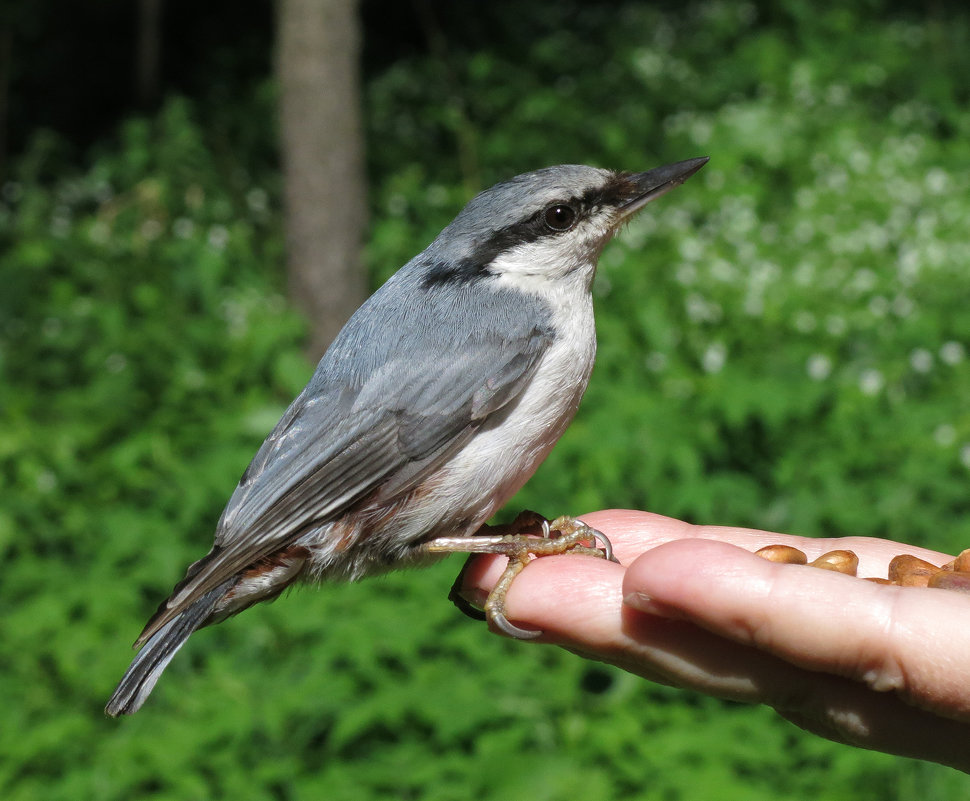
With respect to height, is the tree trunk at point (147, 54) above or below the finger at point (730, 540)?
above

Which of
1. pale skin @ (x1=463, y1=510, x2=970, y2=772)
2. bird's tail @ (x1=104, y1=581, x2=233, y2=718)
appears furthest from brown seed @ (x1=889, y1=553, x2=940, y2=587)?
bird's tail @ (x1=104, y1=581, x2=233, y2=718)

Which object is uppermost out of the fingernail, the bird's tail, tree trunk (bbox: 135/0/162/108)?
tree trunk (bbox: 135/0/162/108)

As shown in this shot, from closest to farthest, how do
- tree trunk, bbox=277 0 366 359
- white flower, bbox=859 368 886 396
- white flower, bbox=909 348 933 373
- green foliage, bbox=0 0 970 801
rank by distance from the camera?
green foliage, bbox=0 0 970 801 → white flower, bbox=859 368 886 396 → white flower, bbox=909 348 933 373 → tree trunk, bbox=277 0 366 359

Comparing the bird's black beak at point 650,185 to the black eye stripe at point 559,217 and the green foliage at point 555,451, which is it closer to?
the black eye stripe at point 559,217

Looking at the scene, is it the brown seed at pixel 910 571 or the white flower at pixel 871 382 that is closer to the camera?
the brown seed at pixel 910 571

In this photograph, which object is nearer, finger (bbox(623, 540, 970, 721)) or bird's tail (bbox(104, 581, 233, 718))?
finger (bbox(623, 540, 970, 721))

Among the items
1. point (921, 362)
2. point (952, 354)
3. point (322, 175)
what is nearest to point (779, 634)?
point (921, 362)

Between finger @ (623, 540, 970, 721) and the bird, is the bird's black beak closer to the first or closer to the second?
the bird

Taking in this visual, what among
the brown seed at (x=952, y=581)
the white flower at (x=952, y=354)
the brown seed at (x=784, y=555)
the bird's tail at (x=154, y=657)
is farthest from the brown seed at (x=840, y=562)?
the white flower at (x=952, y=354)
